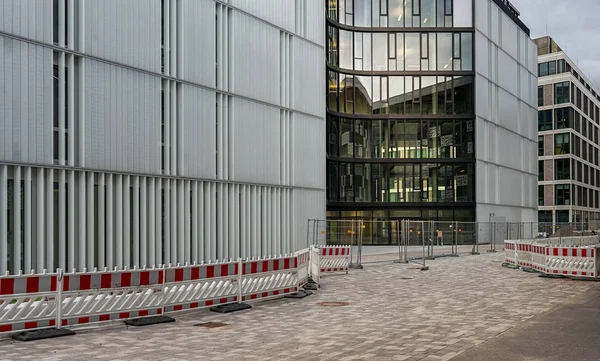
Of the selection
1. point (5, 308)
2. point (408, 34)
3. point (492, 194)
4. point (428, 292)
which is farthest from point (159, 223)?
point (492, 194)

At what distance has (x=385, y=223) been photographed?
43.4 m

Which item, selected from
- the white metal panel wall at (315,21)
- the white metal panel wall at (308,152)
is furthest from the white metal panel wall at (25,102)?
the white metal panel wall at (315,21)

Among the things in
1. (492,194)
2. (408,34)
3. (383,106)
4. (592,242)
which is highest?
(408,34)

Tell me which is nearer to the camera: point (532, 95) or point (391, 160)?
point (391, 160)

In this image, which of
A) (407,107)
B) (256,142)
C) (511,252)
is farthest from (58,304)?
(407,107)

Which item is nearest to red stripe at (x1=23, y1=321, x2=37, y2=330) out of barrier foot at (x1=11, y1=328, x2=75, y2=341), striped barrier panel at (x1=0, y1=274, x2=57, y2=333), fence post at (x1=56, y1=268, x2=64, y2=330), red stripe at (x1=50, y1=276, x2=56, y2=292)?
striped barrier panel at (x1=0, y1=274, x2=57, y2=333)

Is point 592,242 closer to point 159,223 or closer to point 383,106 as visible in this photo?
point 383,106

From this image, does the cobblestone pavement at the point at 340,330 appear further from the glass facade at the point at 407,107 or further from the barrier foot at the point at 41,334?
the glass facade at the point at 407,107

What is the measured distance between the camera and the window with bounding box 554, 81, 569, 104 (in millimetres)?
80625

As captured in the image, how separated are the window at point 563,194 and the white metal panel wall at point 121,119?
7151cm

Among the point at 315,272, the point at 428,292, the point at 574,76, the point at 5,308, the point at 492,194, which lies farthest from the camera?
the point at 574,76

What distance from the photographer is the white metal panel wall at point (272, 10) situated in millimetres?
A: 25875

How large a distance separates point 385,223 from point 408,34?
49.9ft

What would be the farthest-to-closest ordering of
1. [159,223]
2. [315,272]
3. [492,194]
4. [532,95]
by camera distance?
1. [532,95]
2. [492,194]
3. [159,223]
4. [315,272]
